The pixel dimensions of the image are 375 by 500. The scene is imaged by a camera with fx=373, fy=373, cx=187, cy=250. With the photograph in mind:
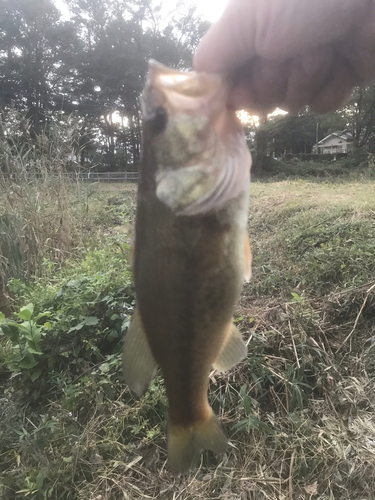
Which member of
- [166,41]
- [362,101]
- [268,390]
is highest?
[166,41]

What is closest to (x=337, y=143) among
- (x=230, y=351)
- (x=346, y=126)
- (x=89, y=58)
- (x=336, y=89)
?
(x=346, y=126)

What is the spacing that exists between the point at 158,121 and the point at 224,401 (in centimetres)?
231

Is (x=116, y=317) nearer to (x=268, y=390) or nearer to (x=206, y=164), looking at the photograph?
(x=268, y=390)

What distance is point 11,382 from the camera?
3422 millimetres

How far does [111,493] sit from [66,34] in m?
31.3

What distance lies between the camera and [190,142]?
3.47ft

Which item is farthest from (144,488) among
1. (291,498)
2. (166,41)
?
(166,41)

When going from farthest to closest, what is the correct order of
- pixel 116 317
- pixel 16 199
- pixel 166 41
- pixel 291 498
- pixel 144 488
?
pixel 166 41
pixel 16 199
pixel 116 317
pixel 144 488
pixel 291 498

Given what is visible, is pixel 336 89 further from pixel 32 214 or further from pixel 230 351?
pixel 32 214

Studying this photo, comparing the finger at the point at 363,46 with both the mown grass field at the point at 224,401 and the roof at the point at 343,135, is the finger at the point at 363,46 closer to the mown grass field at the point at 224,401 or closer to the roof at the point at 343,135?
the mown grass field at the point at 224,401

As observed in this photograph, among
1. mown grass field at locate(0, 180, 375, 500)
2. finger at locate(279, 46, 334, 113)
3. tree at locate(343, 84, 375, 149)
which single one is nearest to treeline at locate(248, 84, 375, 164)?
tree at locate(343, 84, 375, 149)

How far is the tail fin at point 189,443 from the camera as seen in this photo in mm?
1218

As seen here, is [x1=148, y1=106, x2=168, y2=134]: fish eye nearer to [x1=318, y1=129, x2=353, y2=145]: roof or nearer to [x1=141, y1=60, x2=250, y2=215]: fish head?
[x1=141, y1=60, x2=250, y2=215]: fish head

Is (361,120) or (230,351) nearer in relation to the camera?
(230,351)
